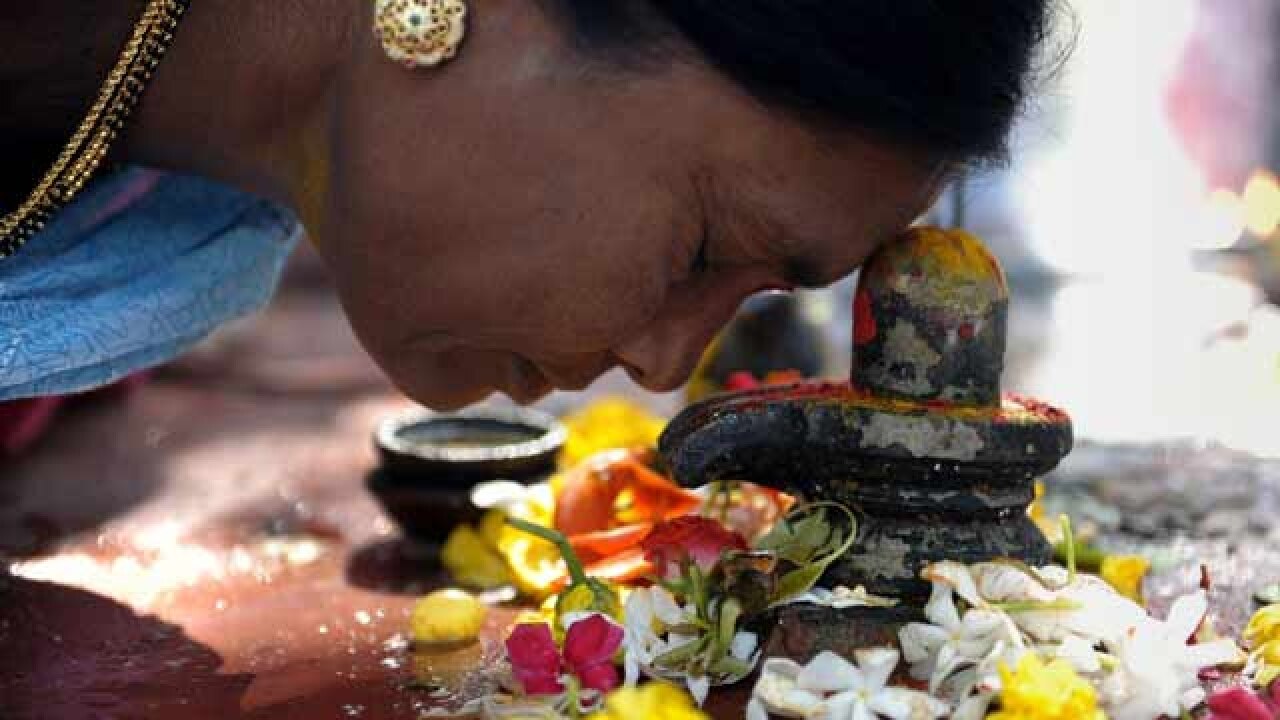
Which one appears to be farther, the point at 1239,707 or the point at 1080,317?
the point at 1080,317

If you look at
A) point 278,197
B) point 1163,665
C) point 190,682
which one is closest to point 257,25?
point 278,197

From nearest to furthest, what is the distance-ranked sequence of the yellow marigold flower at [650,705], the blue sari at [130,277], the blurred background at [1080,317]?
the yellow marigold flower at [650,705] → the blue sari at [130,277] → the blurred background at [1080,317]

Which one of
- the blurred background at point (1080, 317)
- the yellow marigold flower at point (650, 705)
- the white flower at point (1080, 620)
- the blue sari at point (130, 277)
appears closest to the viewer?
the yellow marigold flower at point (650, 705)

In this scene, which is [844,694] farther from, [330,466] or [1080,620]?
[330,466]

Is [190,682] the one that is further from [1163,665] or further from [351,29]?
[1163,665]

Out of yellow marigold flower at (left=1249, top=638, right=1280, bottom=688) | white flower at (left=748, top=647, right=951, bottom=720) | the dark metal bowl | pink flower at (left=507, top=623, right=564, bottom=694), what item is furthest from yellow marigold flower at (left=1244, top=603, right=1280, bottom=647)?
the dark metal bowl

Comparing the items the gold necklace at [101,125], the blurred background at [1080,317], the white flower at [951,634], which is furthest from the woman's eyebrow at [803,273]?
the gold necklace at [101,125]

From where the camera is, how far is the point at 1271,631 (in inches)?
42.9

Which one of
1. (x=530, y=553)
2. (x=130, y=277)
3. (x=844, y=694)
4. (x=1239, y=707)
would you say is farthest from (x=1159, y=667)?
(x=130, y=277)

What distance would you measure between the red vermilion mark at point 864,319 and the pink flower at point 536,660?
301mm

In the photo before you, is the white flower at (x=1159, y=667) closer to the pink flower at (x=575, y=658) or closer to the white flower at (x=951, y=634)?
the white flower at (x=951, y=634)

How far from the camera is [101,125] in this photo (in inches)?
47.1

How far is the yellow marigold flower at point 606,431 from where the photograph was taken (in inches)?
62.5

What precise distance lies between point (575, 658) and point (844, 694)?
17 centimetres
